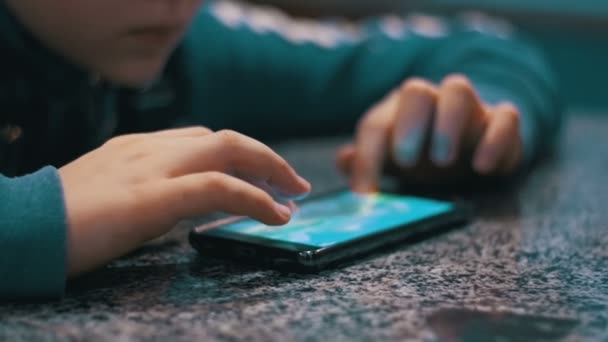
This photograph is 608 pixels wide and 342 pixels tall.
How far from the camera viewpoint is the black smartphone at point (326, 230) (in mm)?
415

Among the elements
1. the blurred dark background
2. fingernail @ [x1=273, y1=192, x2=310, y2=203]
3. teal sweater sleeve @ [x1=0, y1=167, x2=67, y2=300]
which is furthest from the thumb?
the blurred dark background

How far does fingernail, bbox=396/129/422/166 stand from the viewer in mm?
627

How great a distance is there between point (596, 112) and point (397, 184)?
783 millimetres

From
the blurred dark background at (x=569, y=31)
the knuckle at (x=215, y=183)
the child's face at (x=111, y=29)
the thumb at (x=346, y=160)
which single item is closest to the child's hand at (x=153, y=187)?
the knuckle at (x=215, y=183)

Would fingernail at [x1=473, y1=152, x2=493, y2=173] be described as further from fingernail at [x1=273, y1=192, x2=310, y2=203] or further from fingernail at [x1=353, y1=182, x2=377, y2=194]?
fingernail at [x1=273, y1=192, x2=310, y2=203]

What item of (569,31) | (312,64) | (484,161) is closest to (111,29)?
(484,161)

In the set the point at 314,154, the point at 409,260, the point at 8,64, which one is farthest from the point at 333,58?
the point at 409,260

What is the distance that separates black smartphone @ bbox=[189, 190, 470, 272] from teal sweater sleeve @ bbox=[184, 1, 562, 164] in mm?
389

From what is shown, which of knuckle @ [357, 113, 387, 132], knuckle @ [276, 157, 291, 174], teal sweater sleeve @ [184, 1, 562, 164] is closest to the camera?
knuckle @ [276, 157, 291, 174]

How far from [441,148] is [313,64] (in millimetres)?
392

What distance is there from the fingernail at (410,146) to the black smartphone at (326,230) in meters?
0.07

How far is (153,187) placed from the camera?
38cm

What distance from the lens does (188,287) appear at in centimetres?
38

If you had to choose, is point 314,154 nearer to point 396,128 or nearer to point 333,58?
point 333,58
